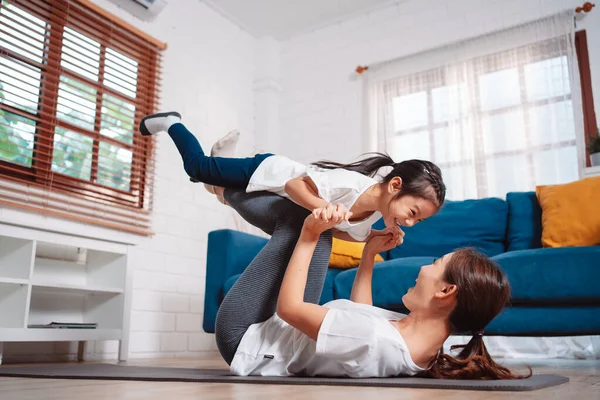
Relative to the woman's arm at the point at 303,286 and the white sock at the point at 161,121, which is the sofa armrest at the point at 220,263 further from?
the woman's arm at the point at 303,286

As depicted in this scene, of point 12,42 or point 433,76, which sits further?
point 433,76

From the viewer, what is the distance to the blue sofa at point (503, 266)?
2340 millimetres

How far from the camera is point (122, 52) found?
3.90m

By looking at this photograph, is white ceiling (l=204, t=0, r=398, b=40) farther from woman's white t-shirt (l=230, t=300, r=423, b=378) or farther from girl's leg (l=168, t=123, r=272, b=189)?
woman's white t-shirt (l=230, t=300, r=423, b=378)

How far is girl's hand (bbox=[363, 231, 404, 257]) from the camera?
5.97 feet

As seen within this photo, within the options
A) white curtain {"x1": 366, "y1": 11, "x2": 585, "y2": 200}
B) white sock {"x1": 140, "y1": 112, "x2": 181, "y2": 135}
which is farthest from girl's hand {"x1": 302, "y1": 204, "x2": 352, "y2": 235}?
white curtain {"x1": 366, "y1": 11, "x2": 585, "y2": 200}

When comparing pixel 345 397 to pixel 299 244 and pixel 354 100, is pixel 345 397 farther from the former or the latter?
pixel 354 100

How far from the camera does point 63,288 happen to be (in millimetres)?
2844

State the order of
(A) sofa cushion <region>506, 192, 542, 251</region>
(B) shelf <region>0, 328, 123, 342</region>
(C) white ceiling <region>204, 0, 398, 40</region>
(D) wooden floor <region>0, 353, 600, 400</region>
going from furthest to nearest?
(C) white ceiling <region>204, 0, 398, 40</region> → (A) sofa cushion <region>506, 192, 542, 251</region> → (B) shelf <region>0, 328, 123, 342</region> → (D) wooden floor <region>0, 353, 600, 400</region>

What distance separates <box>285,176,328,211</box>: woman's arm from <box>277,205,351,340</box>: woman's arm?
153 mm

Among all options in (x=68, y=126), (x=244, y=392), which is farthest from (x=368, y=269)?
(x=68, y=126)

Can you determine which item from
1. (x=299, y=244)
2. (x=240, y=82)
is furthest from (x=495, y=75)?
(x=299, y=244)

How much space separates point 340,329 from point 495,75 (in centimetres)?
337

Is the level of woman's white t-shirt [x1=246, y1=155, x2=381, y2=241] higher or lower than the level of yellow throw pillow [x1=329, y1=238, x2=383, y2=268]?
higher
